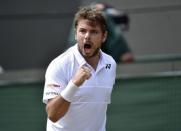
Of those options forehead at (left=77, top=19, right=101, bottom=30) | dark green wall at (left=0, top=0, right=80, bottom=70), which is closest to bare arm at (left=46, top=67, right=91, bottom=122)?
forehead at (left=77, top=19, right=101, bottom=30)

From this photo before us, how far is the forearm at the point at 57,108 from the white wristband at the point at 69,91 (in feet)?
0.08


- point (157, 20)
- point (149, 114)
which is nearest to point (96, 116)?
point (149, 114)

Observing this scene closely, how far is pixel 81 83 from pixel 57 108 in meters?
0.23

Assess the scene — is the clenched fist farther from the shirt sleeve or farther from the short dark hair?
the short dark hair

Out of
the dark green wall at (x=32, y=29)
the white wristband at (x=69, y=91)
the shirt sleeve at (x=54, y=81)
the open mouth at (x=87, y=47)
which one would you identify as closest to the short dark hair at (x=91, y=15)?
the open mouth at (x=87, y=47)

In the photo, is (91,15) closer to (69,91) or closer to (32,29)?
(69,91)

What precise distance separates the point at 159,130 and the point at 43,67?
14.6 ft

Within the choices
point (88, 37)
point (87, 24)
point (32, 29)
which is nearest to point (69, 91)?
point (88, 37)

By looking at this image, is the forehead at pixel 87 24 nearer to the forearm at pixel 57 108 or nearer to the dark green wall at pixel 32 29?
the forearm at pixel 57 108

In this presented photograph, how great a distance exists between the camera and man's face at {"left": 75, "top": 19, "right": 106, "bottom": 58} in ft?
18.4

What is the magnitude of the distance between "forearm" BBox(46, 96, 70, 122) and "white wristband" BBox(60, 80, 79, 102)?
0.02 metres

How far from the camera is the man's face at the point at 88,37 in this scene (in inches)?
221

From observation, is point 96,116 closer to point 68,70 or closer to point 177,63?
point 68,70


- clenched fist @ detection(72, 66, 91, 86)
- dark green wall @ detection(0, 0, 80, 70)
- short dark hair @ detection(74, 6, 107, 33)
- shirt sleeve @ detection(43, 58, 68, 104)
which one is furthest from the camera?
dark green wall @ detection(0, 0, 80, 70)
